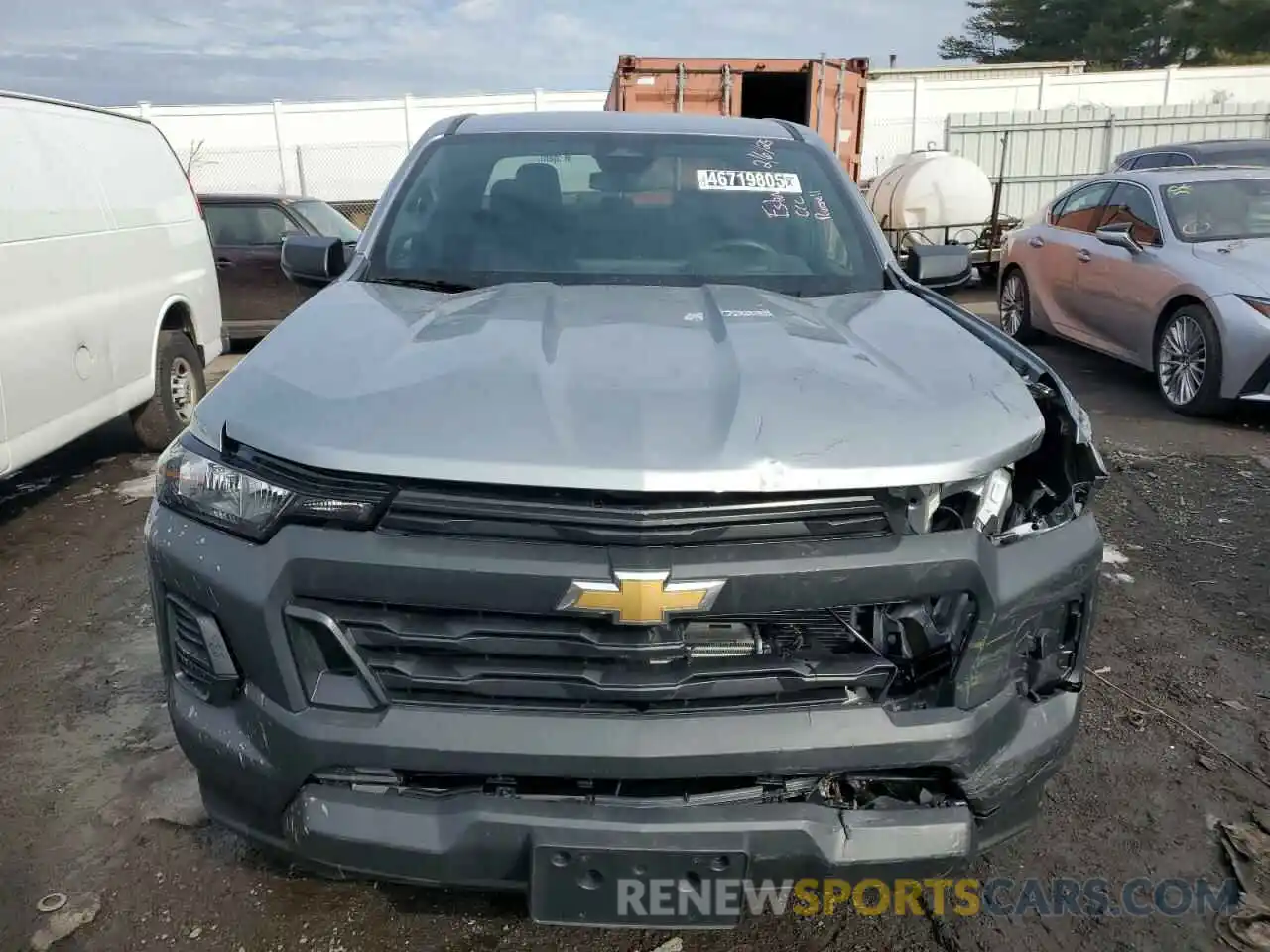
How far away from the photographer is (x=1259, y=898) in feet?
7.75

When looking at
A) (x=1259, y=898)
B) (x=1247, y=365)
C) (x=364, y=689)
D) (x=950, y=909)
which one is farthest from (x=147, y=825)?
(x=1247, y=365)

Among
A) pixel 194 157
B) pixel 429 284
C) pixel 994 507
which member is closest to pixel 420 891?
pixel 994 507

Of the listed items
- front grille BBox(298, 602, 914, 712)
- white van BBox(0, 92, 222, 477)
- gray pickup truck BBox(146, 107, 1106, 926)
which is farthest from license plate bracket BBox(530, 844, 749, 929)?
white van BBox(0, 92, 222, 477)

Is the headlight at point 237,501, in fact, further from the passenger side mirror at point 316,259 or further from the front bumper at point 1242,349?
the front bumper at point 1242,349

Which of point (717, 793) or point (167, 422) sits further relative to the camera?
point (167, 422)

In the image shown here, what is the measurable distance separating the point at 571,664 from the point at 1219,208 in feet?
23.9

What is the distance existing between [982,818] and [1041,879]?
2.33 ft

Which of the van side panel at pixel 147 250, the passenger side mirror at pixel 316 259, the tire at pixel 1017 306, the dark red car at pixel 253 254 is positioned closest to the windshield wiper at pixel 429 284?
the passenger side mirror at pixel 316 259

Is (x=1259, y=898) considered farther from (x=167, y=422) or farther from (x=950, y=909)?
(x=167, y=422)

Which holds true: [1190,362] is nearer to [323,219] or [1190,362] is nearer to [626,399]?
[626,399]

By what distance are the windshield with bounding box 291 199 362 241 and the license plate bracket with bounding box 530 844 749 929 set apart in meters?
8.73

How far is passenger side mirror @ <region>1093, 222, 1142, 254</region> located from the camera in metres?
7.25

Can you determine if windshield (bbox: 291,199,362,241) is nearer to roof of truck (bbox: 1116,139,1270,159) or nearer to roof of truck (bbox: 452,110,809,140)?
roof of truck (bbox: 452,110,809,140)

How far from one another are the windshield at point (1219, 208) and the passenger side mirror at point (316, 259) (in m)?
6.18
